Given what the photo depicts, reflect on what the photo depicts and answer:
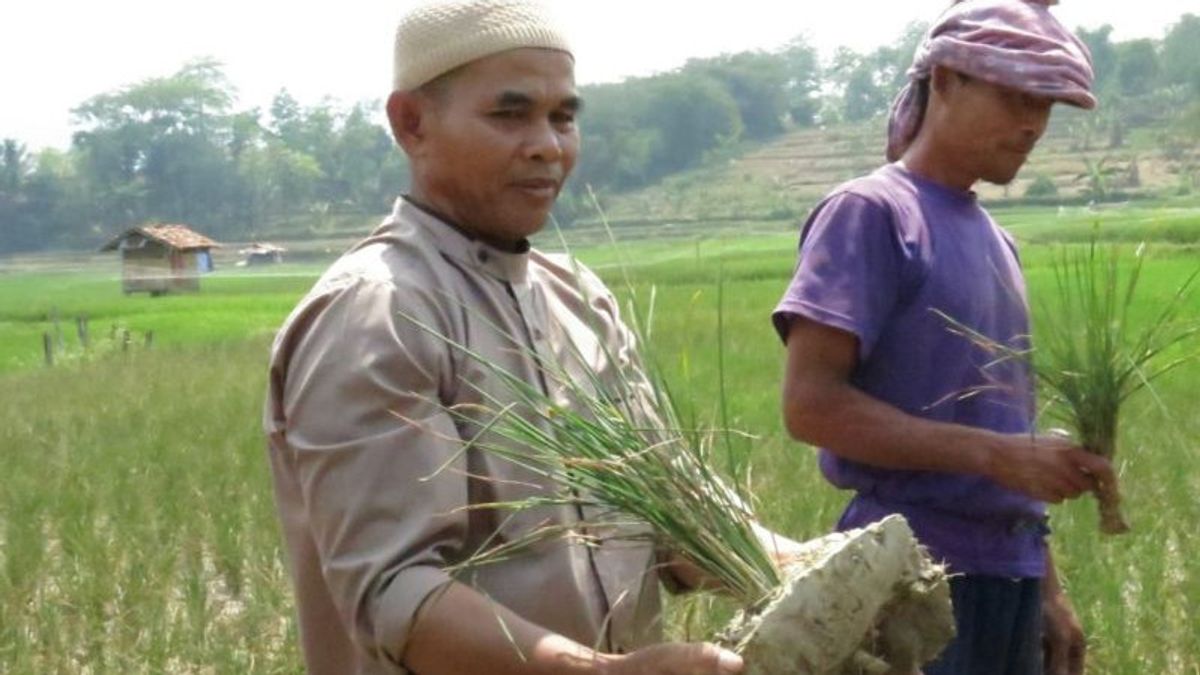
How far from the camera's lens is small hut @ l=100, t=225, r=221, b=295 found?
36.9 m

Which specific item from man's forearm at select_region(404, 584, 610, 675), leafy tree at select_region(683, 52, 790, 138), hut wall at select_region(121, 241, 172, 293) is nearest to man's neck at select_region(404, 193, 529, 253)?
man's forearm at select_region(404, 584, 610, 675)

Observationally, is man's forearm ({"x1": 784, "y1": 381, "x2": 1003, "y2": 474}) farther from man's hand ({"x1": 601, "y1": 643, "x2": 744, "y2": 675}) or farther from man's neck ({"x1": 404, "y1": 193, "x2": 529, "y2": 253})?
man's hand ({"x1": 601, "y1": 643, "x2": 744, "y2": 675})

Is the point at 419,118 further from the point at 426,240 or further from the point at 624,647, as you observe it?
the point at 624,647

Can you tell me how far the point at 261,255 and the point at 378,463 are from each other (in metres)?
41.5

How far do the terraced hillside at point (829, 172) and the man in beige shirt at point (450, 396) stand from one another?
3123cm

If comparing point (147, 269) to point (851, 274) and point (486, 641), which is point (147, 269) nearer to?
point (851, 274)

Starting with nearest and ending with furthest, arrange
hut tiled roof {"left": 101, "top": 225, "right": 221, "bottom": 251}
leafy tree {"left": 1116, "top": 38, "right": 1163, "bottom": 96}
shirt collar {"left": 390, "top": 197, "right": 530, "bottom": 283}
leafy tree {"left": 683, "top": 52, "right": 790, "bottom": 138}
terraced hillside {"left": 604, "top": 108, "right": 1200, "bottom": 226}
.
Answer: shirt collar {"left": 390, "top": 197, "right": 530, "bottom": 283} → terraced hillside {"left": 604, "top": 108, "right": 1200, "bottom": 226} → hut tiled roof {"left": 101, "top": 225, "right": 221, "bottom": 251} → leafy tree {"left": 1116, "top": 38, "right": 1163, "bottom": 96} → leafy tree {"left": 683, "top": 52, "right": 790, "bottom": 138}

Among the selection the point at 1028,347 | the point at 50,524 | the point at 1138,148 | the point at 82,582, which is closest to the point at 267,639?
the point at 82,582

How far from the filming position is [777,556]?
1.95m

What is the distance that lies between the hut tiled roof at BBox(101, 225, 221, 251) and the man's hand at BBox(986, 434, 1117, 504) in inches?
1372

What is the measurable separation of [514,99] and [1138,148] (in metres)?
41.1

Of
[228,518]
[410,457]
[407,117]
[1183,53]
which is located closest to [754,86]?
[1183,53]

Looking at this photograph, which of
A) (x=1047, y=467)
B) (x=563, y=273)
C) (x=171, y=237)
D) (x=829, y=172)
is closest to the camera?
(x=563, y=273)

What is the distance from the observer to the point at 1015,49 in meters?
2.56
